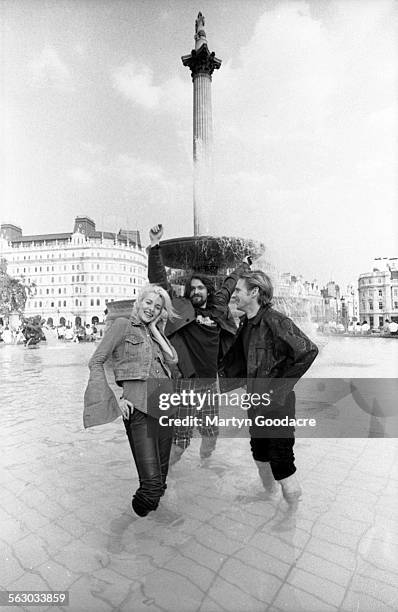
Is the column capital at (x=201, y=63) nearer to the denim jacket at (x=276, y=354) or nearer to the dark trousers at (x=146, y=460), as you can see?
the denim jacket at (x=276, y=354)

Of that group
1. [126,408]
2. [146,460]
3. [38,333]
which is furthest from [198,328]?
[38,333]

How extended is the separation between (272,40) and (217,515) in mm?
3717

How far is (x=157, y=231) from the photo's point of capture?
9.24 ft

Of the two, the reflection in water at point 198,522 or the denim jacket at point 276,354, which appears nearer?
the reflection in water at point 198,522

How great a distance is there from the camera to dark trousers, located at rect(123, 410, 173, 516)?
2.17 meters

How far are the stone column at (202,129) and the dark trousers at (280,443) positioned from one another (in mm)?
14439

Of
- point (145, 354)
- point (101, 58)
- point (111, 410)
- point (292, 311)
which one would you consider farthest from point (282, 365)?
point (292, 311)

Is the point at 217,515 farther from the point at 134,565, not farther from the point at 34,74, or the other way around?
the point at 34,74

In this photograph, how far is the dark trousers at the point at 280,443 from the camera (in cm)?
232

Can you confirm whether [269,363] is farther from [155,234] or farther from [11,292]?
[11,292]

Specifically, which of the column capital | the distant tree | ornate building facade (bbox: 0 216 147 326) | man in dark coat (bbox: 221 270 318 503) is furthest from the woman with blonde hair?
the distant tree

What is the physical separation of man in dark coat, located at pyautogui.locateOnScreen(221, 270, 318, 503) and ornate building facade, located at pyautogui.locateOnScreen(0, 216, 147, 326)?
1964cm

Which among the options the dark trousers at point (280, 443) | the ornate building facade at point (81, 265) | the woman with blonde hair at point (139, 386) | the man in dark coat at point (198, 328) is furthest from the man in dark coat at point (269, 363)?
the ornate building facade at point (81, 265)

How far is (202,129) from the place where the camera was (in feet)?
53.7
